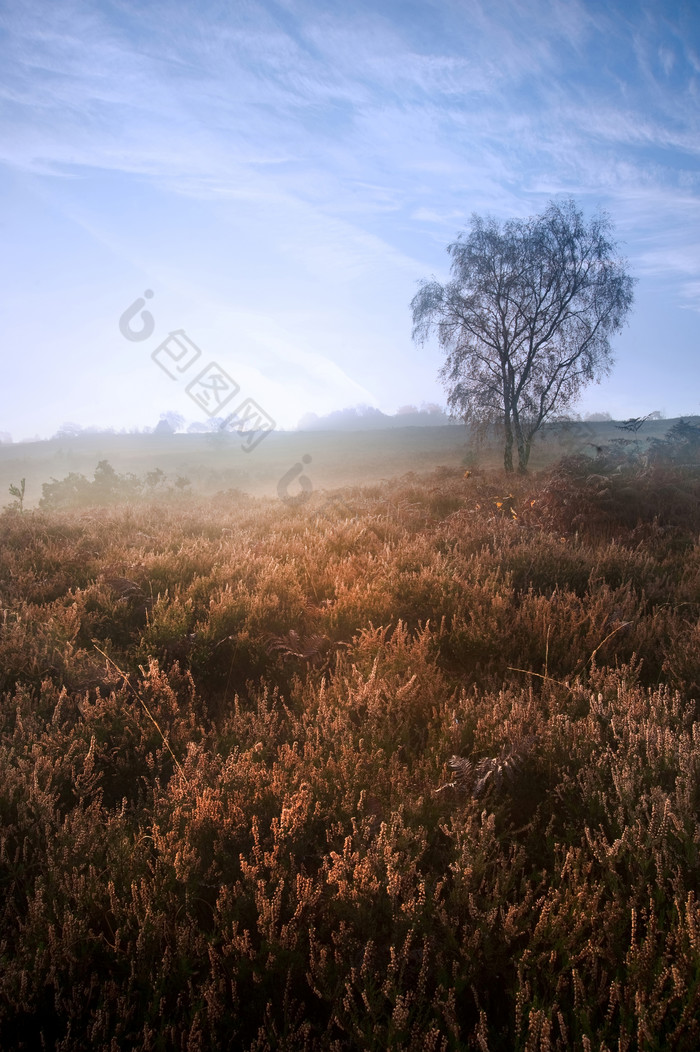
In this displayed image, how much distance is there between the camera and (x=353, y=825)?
2354 millimetres

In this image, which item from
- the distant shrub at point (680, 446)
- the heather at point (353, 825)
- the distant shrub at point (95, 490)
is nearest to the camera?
the heather at point (353, 825)

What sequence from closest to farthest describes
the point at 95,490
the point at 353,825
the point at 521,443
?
the point at 353,825 → the point at 95,490 → the point at 521,443

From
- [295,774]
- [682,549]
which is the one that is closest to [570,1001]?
[295,774]

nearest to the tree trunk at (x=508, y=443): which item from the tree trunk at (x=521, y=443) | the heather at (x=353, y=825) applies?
the tree trunk at (x=521, y=443)

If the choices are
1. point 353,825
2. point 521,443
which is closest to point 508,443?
point 521,443

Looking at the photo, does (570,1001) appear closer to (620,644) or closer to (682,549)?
(620,644)

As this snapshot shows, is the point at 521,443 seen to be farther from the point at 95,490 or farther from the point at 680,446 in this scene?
the point at 95,490

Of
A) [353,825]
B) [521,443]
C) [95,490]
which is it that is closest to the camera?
[353,825]

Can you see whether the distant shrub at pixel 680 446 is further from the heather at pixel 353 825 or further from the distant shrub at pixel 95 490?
the distant shrub at pixel 95 490

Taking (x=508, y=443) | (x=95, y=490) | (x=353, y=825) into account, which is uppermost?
(x=508, y=443)

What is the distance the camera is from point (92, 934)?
6.45ft

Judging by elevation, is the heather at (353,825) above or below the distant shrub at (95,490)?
below

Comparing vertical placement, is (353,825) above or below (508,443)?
below

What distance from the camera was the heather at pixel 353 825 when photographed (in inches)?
69.5
